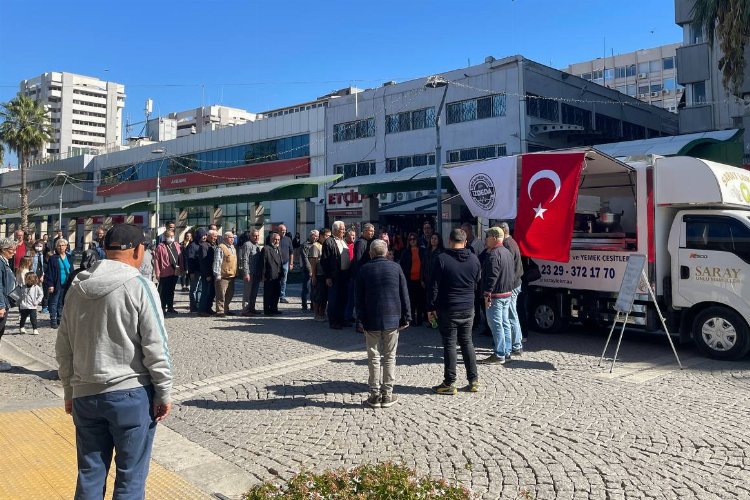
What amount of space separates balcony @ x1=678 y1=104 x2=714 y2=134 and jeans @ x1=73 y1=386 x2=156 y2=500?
2875 cm

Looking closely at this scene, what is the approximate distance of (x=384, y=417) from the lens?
565cm

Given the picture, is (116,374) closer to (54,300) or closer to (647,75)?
(54,300)

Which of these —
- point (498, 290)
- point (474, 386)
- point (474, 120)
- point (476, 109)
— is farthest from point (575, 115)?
point (474, 386)

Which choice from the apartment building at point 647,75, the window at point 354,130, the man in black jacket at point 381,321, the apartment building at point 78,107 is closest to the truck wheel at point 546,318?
the man in black jacket at point 381,321

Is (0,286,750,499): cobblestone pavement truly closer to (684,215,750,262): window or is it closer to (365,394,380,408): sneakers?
(365,394,380,408): sneakers

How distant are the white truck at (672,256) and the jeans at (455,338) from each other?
145 inches

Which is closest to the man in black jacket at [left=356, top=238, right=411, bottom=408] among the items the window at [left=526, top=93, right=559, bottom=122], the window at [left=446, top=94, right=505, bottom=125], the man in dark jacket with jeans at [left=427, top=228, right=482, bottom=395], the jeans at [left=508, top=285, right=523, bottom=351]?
the man in dark jacket with jeans at [left=427, top=228, right=482, bottom=395]

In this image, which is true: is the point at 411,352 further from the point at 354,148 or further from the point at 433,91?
the point at 354,148

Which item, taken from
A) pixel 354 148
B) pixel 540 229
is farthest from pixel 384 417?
pixel 354 148

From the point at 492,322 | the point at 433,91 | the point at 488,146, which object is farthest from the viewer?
the point at 433,91

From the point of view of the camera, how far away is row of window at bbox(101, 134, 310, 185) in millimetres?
40875

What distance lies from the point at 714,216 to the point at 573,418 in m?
4.58

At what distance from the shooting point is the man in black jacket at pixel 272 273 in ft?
40.0

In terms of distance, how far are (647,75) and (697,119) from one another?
76176 millimetres
